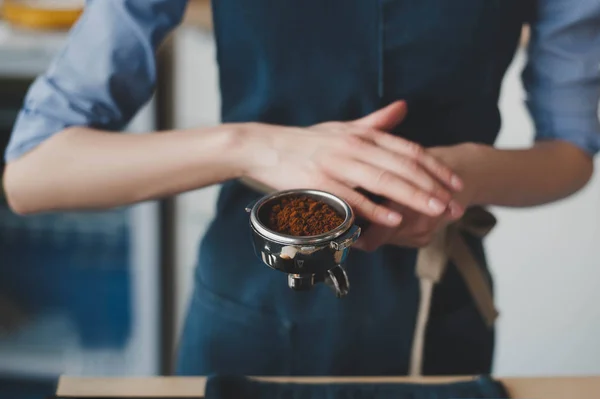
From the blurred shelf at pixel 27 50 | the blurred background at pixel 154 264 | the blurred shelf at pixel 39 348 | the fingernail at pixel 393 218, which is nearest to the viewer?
the fingernail at pixel 393 218

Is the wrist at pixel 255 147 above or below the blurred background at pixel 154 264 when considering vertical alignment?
above

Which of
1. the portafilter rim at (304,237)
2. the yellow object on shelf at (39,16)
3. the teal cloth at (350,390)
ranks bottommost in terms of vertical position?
the teal cloth at (350,390)

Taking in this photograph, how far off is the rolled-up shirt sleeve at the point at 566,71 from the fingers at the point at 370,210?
359 millimetres

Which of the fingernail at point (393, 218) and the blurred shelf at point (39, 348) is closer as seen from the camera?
the fingernail at point (393, 218)

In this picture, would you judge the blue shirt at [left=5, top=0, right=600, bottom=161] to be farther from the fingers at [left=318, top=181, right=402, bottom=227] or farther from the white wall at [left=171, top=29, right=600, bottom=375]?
the white wall at [left=171, top=29, right=600, bottom=375]

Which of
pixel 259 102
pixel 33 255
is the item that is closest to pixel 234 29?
pixel 259 102

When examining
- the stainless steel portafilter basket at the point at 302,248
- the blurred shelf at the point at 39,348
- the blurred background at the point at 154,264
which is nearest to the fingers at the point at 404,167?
the stainless steel portafilter basket at the point at 302,248

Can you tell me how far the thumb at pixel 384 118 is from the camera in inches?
26.9

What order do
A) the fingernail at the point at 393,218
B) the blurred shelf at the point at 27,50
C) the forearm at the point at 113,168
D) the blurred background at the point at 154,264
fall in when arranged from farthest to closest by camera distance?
the blurred background at the point at 154,264 → the blurred shelf at the point at 27,50 → the forearm at the point at 113,168 → the fingernail at the point at 393,218

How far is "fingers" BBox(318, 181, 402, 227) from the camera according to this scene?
0.58 metres

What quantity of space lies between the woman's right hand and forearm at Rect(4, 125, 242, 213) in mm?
43

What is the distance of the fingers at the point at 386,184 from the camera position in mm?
606

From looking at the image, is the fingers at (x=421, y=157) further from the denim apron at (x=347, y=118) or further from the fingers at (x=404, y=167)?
the denim apron at (x=347, y=118)

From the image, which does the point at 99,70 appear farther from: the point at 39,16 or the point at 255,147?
the point at 39,16
